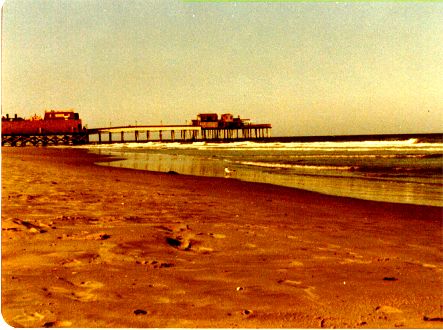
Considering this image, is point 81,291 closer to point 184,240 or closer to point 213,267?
point 213,267

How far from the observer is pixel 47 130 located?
98312mm

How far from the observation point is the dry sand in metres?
3.43

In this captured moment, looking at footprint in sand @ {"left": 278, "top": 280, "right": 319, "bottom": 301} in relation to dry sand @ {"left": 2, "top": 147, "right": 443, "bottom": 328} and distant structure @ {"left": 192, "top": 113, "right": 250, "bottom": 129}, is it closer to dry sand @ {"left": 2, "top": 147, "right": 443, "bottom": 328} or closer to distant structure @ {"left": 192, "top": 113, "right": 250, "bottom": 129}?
dry sand @ {"left": 2, "top": 147, "right": 443, "bottom": 328}

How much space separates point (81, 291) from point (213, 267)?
1.31 metres

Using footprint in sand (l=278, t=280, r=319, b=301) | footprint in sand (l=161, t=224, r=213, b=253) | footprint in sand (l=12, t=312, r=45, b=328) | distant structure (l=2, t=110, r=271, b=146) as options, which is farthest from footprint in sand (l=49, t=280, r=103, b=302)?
distant structure (l=2, t=110, r=271, b=146)

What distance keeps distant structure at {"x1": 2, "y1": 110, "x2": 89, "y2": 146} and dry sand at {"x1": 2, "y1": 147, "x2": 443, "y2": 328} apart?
9482 centimetres

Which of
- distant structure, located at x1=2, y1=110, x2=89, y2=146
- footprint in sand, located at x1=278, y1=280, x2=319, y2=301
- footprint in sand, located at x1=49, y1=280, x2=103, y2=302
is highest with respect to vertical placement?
distant structure, located at x1=2, y1=110, x2=89, y2=146

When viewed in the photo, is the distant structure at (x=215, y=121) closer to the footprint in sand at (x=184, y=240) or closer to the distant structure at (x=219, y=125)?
the distant structure at (x=219, y=125)

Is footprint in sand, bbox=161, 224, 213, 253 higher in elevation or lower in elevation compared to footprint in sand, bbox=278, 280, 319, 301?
higher

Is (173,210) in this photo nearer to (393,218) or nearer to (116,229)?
(116,229)

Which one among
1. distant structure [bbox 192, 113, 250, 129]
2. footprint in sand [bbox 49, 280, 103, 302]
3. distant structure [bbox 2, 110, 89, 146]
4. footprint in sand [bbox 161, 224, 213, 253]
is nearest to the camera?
footprint in sand [bbox 49, 280, 103, 302]

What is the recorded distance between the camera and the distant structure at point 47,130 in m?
96.1

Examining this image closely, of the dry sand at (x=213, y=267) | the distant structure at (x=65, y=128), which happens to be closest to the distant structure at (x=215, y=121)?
the distant structure at (x=65, y=128)

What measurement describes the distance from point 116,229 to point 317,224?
10.2ft
